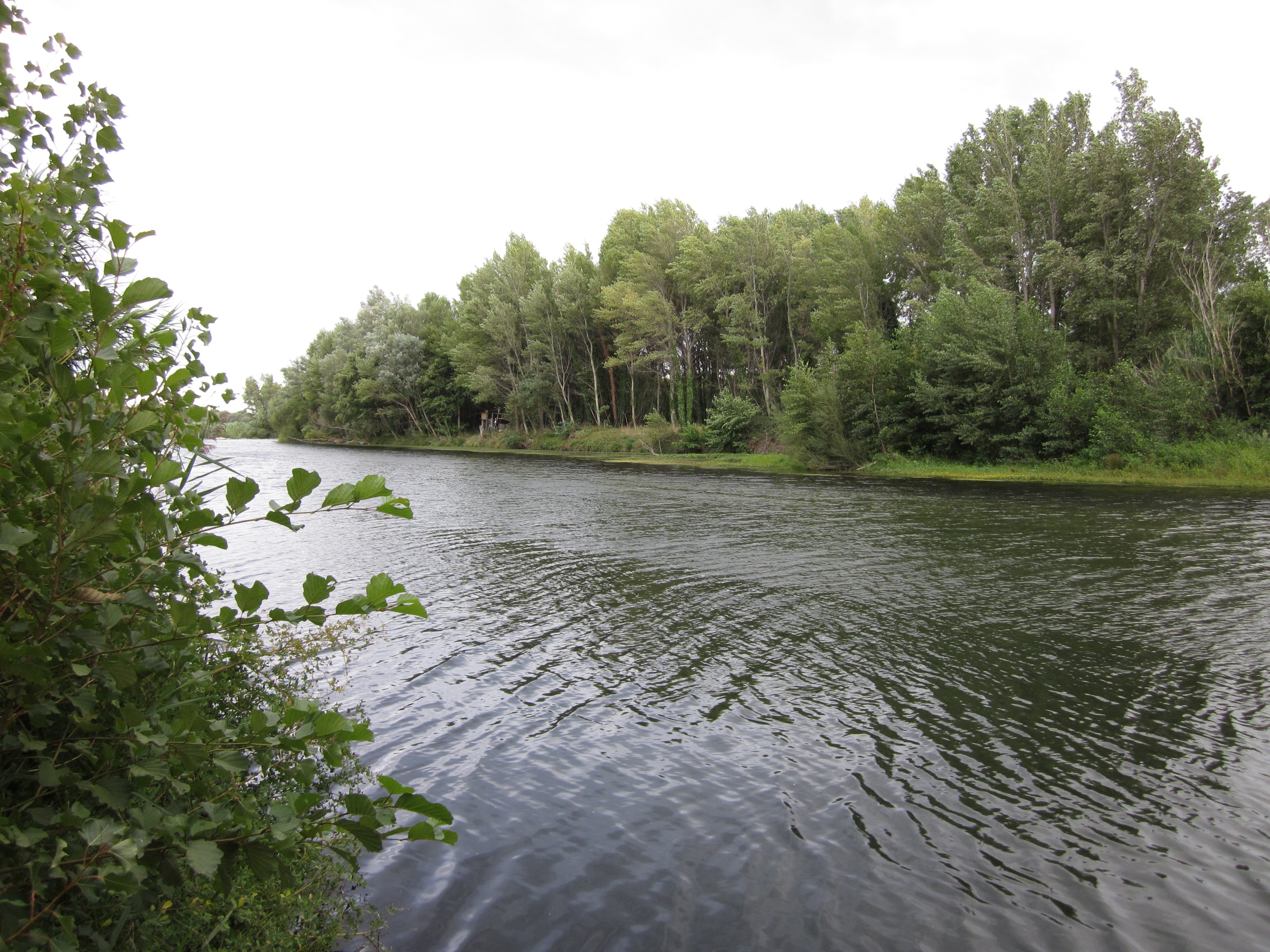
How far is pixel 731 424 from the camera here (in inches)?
1788

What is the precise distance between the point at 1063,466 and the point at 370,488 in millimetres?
33216

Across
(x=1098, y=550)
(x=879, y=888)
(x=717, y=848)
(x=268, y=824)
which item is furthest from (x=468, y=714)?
(x=1098, y=550)

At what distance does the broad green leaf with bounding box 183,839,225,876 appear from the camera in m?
1.89

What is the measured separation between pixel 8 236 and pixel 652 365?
A: 5331 centimetres

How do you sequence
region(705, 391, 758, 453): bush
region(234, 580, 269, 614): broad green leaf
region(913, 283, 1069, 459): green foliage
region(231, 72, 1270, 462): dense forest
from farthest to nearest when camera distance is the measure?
region(705, 391, 758, 453): bush
region(913, 283, 1069, 459): green foliage
region(231, 72, 1270, 462): dense forest
region(234, 580, 269, 614): broad green leaf

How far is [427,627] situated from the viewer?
10.6 meters

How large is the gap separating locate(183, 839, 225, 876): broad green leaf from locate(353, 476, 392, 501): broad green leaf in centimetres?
105

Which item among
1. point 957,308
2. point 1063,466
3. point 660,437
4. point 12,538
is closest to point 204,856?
point 12,538

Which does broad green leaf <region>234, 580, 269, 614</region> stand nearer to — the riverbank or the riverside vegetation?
the riverside vegetation

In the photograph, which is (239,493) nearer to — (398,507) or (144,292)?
(398,507)

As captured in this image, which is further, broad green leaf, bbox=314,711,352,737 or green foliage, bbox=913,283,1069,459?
green foliage, bbox=913,283,1069,459

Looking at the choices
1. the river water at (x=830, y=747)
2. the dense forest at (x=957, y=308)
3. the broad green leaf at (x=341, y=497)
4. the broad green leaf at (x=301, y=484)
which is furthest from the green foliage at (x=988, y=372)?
the broad green leaf at (x=301, y=484)

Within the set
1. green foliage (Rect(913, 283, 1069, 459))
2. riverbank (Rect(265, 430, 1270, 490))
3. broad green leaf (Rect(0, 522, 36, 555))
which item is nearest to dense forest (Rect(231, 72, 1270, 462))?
green foliage (Rect(913, 283, 1069, 459))

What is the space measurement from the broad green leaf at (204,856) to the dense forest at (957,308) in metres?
33.3
